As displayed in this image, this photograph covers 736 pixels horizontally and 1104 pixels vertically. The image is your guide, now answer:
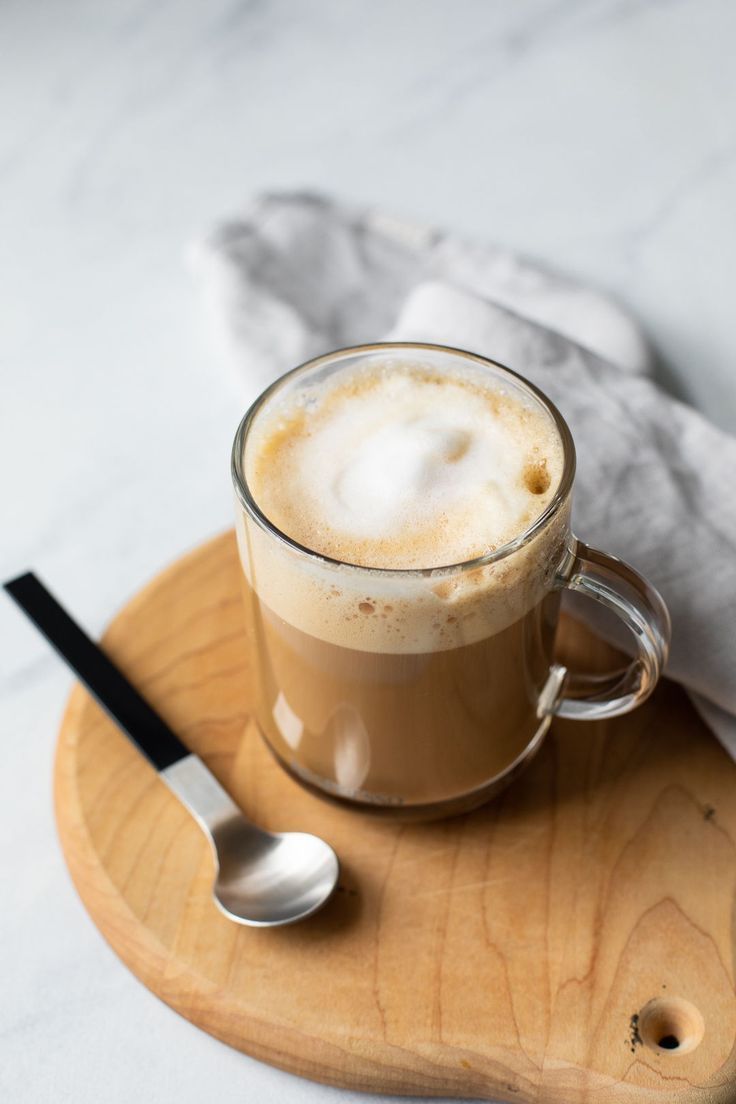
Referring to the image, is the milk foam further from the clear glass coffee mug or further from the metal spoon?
the metal spoon

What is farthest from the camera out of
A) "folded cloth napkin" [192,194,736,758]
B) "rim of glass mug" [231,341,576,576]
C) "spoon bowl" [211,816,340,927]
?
"folded cloth napkin" [192,194,736,758]

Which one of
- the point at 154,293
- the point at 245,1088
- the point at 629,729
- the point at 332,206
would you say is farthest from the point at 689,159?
the point at 245,1088

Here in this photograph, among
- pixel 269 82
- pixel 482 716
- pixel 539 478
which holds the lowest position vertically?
pixel 482 716

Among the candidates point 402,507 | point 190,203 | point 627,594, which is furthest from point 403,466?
point 190,203

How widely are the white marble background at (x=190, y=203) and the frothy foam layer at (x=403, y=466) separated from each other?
35 cm

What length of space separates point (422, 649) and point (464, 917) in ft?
0.68

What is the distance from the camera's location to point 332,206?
1471 millimetres

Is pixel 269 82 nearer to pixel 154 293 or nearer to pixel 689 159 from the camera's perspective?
pixel 154 293

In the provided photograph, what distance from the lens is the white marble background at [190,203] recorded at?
101cm

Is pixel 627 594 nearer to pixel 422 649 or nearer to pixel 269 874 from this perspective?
pixel 422 649

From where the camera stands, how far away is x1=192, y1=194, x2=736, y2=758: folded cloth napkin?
983 mm

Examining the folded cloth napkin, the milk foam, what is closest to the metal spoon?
the milk foam

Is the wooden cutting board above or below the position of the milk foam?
below

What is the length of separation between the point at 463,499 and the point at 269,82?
1166mm
